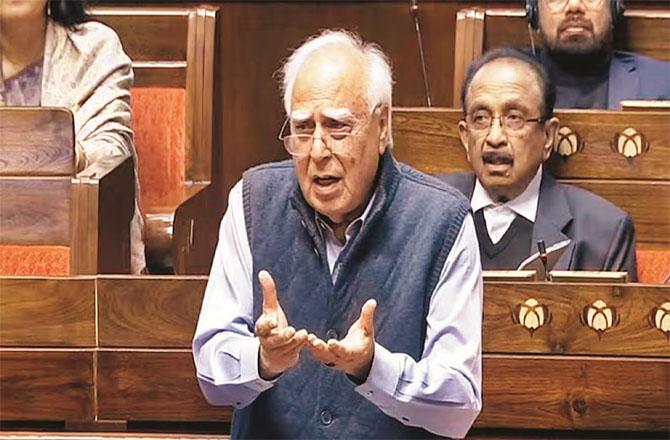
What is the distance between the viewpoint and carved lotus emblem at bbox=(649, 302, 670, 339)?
154cm

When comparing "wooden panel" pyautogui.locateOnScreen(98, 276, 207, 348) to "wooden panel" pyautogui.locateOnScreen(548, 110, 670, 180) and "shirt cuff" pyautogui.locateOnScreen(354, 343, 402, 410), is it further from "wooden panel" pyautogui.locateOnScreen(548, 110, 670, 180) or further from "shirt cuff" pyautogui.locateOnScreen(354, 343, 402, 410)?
"wooden panel" pyautogui.locateOnScreen(548, 110, 670, 180)

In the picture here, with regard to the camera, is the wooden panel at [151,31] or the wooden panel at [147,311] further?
the wooden panel at [151,31]

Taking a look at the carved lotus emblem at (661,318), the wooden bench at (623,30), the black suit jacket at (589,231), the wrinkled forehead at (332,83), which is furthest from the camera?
the wooden bench at (623,30)

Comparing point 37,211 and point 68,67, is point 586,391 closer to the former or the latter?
point 37,211

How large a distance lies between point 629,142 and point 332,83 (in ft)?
2.12

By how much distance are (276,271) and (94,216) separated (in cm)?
36

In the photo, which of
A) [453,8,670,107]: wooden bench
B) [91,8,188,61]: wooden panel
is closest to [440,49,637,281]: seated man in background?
[453,8,670,107]: wooden bench

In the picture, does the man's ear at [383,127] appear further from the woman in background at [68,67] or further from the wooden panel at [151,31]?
the wooden panel at [151,31]

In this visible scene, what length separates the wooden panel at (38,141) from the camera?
1668 millimetres

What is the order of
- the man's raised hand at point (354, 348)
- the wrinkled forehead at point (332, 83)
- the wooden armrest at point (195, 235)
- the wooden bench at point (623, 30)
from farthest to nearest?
the wooden bench at point (623, 30)
the wooden armrest at point (195, 235)
the wrinkled forehead at point (332, 83)
the man's raised hand at point (354, 348)

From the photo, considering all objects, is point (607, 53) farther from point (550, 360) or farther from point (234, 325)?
point (234, 325)

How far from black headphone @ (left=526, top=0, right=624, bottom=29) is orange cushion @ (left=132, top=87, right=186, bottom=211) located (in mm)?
517

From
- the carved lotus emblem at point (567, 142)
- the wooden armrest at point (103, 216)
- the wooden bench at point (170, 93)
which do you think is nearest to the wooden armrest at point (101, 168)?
the wooden armrest at point (103, 216)

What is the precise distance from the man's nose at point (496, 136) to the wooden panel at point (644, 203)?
112mm
